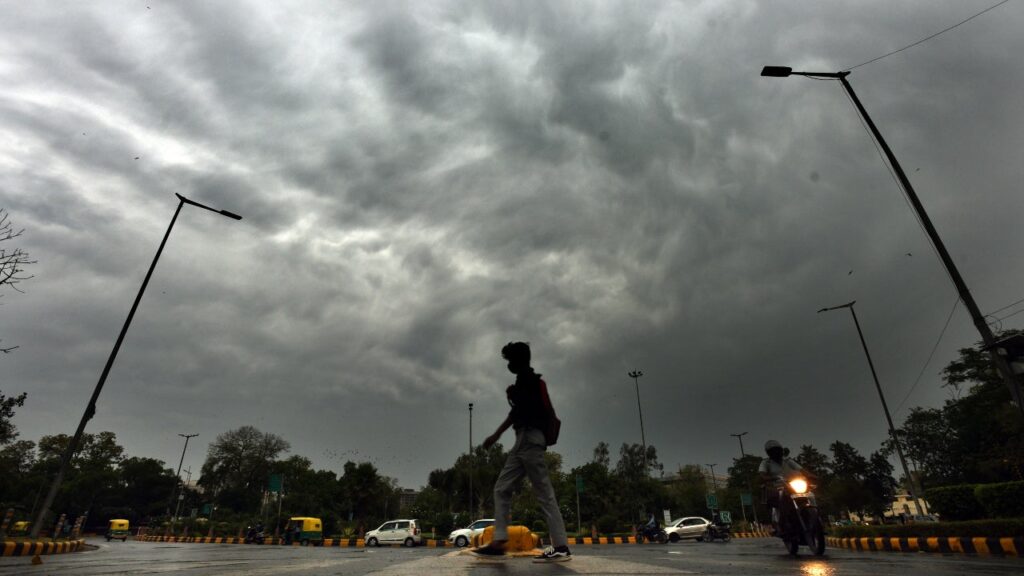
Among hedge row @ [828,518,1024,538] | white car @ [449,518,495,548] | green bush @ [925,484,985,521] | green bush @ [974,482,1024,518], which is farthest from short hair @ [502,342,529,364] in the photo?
white car @ [449,518,495,548]

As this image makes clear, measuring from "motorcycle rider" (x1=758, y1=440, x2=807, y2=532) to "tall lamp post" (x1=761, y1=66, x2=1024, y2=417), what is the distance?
12.5ft

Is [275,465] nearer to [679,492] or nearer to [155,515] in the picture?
[155,515]

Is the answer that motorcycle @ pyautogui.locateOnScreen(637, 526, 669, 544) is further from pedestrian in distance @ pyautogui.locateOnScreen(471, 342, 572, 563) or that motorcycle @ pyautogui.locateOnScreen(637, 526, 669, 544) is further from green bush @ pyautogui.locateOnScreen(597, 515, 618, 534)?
pedestrian in distance @ pyautogui.locateOnScreen(471, 342, 572, 563)

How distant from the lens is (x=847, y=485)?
214ft

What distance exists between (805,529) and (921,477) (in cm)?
6416

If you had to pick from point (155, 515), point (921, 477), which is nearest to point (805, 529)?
point (921, 477)

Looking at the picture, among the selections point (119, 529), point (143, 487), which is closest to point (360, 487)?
point (119, 529)

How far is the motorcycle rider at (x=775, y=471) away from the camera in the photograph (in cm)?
Result: 654

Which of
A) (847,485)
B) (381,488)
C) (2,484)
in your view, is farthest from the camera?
(847,485)

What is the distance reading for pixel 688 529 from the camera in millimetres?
28844

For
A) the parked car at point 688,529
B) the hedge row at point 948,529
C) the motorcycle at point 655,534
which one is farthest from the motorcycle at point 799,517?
the parked car at point 688,529

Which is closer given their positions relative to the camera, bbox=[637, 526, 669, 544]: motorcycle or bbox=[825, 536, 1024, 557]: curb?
bbox=[825, 536, 1024, 557]: curb

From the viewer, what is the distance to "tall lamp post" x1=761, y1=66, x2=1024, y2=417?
7820 millimetres

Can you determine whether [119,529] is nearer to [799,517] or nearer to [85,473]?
[85,473]
